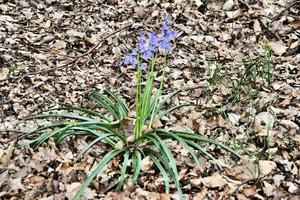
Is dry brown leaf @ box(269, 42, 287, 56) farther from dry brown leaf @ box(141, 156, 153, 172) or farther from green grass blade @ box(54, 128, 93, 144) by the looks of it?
green grass blade @ box(54, 128, 93, 144)

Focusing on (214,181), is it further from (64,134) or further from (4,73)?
(4,73)

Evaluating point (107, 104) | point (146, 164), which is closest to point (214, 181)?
point (146, 164)

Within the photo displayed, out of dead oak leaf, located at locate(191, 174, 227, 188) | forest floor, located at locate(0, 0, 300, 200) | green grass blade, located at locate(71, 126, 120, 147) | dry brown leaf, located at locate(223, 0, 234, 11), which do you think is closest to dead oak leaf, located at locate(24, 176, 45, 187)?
forest floor, located at locate(0, 0, 300, 200)

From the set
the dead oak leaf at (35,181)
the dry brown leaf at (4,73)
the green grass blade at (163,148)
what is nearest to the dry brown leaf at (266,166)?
the green grass blade at (163,148)

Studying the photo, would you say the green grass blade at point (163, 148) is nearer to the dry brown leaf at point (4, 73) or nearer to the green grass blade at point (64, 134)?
the green grass blade at point (64, 134)

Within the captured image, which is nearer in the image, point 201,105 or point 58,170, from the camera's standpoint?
point 58,170

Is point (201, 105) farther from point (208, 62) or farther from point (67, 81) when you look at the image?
point (67, 81)

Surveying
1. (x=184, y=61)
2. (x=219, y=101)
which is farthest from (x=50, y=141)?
(x=184, y=61)
